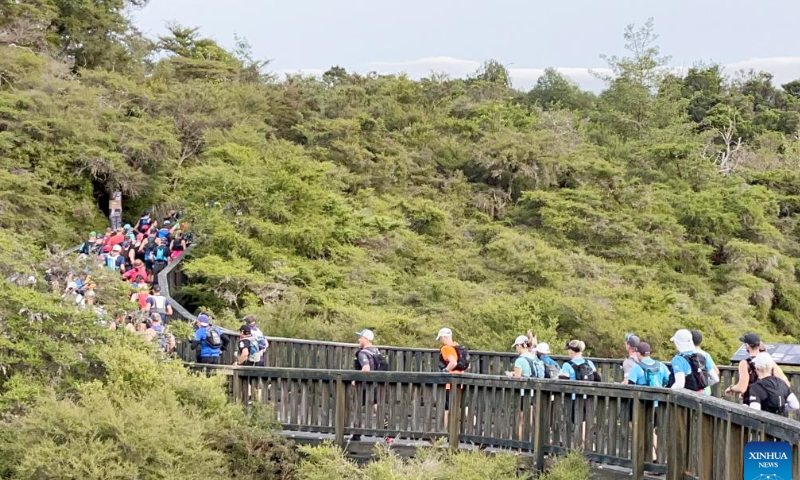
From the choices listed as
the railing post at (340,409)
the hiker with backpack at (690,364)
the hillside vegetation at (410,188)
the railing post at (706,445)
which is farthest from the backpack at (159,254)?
the railing post at (706,445)

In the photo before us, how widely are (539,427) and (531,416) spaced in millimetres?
202

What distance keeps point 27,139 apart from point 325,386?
29.1 metres

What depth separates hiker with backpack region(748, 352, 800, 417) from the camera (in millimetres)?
8102

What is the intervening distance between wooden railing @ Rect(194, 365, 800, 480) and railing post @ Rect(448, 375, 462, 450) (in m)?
0.01

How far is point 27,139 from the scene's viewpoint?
3731 cm

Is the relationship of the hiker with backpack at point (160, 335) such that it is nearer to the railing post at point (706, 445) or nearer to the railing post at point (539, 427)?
the railing post at point (539, 427)

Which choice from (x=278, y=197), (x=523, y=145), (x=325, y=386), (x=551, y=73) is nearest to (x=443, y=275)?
(x=278, y=197)

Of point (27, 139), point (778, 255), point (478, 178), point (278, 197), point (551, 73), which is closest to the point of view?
point (278, 197)

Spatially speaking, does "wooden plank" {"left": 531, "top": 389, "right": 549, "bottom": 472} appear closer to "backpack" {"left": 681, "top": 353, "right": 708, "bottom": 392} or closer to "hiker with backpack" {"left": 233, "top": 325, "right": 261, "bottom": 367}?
"backpack" {"left": 681, "top": 353, "right": 708, "bottom": 392}

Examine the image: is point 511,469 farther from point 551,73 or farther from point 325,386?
point 551,73

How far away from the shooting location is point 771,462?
6.55 metres

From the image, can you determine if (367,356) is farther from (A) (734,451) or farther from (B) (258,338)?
(A) (734,451)

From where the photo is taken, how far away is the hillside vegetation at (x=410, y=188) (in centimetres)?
2317

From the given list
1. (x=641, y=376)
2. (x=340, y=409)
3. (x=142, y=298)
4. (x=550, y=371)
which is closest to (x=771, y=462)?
(x=641, y=376)
